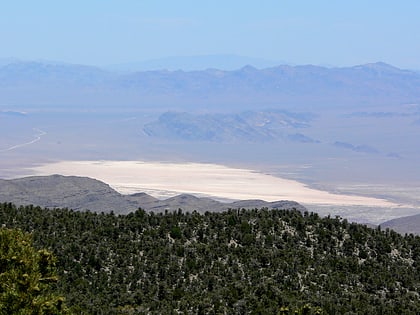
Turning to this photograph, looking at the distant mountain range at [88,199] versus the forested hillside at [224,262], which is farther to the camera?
the distant mountain range at [88,199]

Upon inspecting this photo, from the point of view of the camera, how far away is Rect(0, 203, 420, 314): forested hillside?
80.1ft

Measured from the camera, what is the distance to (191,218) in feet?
104

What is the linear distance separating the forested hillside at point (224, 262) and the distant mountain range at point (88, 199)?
264 ft

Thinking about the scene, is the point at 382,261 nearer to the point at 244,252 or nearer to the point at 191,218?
the point at 244,252

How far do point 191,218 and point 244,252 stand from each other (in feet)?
13.2

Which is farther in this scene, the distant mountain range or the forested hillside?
the distant mountain range

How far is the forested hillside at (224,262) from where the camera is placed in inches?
961

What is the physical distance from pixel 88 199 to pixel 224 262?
315ft

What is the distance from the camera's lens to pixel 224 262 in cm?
2780

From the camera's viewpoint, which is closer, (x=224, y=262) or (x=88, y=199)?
(x=224, y=262)

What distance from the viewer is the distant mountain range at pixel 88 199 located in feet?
378

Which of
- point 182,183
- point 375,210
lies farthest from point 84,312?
point 182,183

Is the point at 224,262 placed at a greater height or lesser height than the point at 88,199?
lesser

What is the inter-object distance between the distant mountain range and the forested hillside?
80.5 metres
